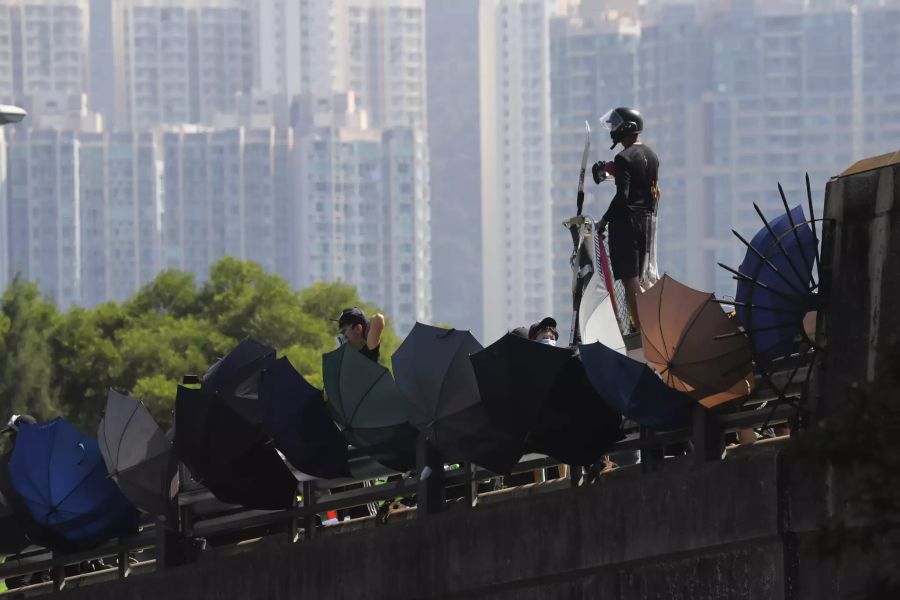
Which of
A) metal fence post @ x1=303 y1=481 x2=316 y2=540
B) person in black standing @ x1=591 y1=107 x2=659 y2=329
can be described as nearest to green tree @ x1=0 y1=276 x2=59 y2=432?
metal fence post @ x1=303 y1=481 x2=316 y2=540

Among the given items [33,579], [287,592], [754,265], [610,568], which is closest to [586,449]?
[610,568]

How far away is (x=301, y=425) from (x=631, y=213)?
7.94 feet

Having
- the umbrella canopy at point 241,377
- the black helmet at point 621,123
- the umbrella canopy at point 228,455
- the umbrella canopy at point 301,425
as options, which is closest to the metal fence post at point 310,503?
the umbrella canopy at point 228,455

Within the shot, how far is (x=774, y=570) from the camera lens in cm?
1065

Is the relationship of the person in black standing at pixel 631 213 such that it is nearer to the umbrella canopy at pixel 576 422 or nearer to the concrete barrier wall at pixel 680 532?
the umbrella canopy at pixel 576 422

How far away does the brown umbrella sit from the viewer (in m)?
11.1

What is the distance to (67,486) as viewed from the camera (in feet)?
49.9

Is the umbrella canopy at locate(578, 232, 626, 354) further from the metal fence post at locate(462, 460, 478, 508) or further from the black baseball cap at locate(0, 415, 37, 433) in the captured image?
the black baseball cap at locate(0, 415, 37, 433)

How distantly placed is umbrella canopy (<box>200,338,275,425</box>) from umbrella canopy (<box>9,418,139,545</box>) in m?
1.37

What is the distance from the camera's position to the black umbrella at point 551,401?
11805 mm

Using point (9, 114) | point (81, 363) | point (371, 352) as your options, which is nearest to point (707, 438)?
point (371, 352)

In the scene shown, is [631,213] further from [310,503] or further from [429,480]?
[310,503]

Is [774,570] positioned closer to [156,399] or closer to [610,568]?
[610,568]

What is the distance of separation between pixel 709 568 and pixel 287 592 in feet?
12.3
